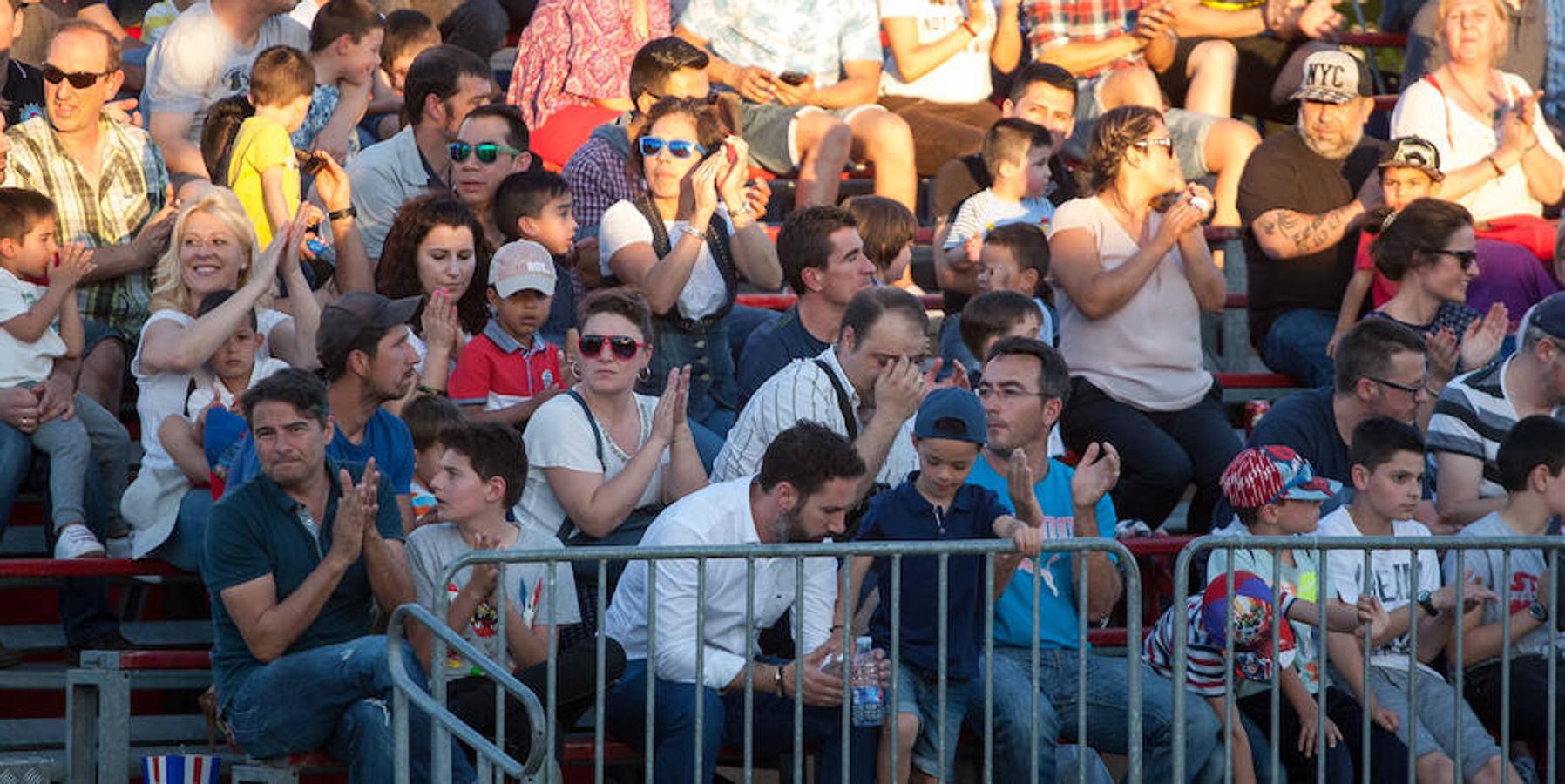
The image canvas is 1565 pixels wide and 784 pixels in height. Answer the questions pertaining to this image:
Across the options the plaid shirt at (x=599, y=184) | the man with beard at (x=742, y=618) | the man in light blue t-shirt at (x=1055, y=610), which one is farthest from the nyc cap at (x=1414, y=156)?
the man with beard at (x=742, y=618)

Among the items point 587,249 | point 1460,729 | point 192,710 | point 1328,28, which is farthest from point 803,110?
point 1460,729

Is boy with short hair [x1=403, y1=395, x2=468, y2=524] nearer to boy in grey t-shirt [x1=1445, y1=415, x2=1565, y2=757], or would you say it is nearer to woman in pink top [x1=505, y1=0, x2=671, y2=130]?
woman in pink top [x1=505, y1=0, x2=671, y2=130]

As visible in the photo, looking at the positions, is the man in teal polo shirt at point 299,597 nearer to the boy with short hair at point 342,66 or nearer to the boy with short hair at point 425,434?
the boy with short hair at point 425,434

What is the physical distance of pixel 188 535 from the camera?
7961mm

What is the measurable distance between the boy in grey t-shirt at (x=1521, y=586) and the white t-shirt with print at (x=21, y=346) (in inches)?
189

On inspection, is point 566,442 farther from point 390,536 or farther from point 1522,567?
point 1522,567

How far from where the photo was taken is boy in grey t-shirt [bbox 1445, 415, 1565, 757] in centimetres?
789

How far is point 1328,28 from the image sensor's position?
41.5 ft

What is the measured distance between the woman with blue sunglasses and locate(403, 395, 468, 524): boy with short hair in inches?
45.0

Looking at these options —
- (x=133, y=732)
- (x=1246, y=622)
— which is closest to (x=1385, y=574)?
(x=1246, y=622)

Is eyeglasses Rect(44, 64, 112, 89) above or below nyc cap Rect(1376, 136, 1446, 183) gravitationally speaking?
above

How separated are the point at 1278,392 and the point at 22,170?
5191 mm

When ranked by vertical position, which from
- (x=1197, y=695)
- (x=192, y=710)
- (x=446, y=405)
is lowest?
(x=192, y=710)

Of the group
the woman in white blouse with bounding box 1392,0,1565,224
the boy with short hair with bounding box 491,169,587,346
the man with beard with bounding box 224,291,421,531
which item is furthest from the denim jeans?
the man with beard with bounding box 224,291,421,531
